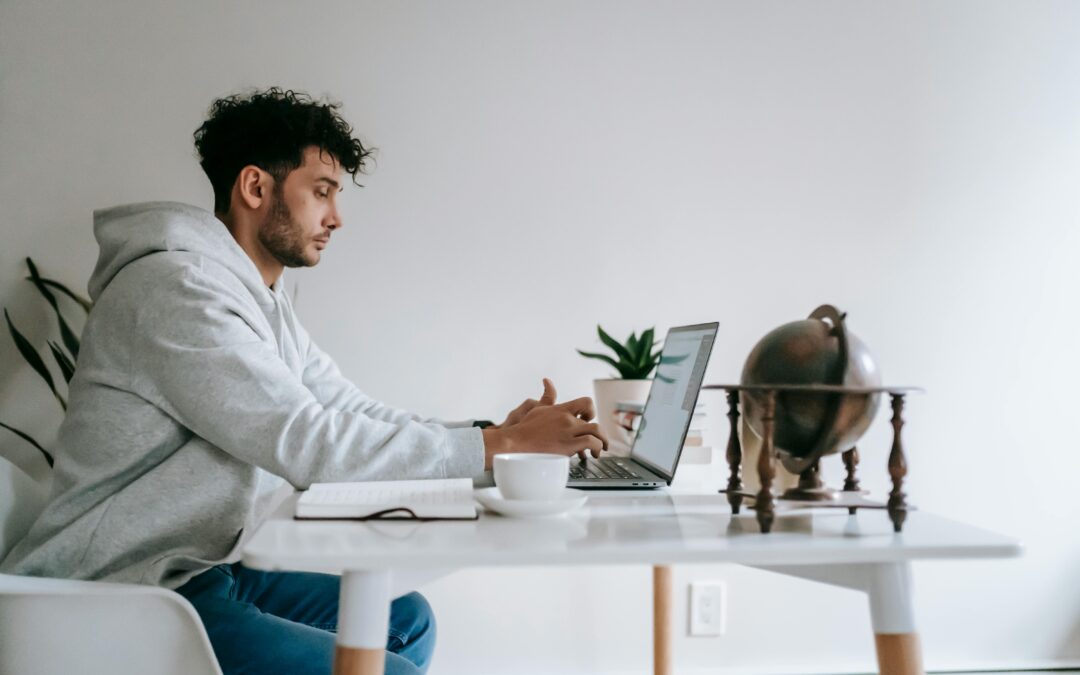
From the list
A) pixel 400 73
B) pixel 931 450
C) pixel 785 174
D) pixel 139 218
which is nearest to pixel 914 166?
pixel 785 174

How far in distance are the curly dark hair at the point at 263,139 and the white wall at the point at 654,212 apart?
518 millimetres

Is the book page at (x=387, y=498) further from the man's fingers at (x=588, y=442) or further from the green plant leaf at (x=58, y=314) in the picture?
the green plant leaf at (x=58, y=314)

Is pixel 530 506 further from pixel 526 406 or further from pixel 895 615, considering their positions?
pixel 526 406

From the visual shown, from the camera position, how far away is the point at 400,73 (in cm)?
229

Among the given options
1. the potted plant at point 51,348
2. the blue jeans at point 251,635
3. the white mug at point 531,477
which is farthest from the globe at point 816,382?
the potted plant at point 51,348

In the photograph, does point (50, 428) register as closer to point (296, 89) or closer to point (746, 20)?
point (296, 89)

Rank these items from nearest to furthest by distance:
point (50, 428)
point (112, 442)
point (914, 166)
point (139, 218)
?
point (112, 442) < point (139, 218) < point (50, 428) < point (914, 166)

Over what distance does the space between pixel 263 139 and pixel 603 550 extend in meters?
1.22

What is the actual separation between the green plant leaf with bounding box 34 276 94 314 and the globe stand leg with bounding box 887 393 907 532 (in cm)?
185

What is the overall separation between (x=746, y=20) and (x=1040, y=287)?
45.3 inches

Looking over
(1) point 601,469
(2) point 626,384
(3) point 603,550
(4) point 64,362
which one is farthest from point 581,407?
(4) point 64,362

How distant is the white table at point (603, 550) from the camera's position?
79cm

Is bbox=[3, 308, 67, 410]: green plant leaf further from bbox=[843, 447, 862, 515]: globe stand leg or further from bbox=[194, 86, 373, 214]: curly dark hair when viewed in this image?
bbox=[843, 447, 862, 515]: globe stand leg

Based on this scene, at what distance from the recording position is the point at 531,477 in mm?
1005
